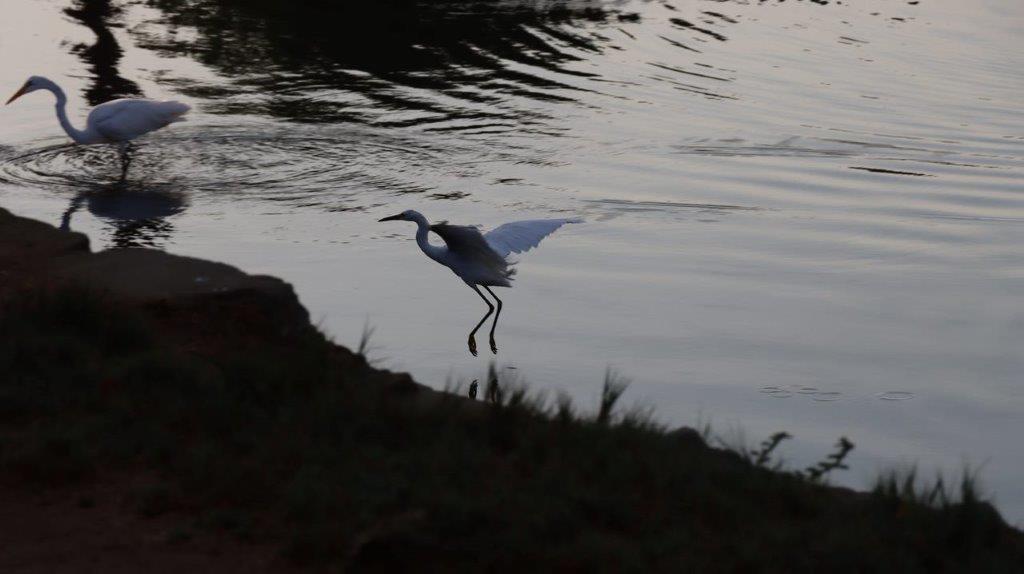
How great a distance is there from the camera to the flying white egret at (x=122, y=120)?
12156 mm

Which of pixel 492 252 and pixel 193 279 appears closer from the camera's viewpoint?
pixel 193 279

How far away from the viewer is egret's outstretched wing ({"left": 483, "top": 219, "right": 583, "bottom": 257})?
27.1ft

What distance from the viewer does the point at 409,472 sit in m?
5.08

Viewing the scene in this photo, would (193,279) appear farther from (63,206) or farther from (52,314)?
(63,206)

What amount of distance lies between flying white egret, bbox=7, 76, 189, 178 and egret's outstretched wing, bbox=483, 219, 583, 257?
518 centimetres

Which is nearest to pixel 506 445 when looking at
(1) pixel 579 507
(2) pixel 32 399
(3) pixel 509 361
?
(1) pixel 579 507

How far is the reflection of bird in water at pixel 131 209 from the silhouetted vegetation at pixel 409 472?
413 cm

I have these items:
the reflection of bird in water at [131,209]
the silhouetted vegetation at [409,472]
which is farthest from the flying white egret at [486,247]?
the reflection of bird in water at [131,209]

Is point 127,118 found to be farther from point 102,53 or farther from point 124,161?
point 102,53

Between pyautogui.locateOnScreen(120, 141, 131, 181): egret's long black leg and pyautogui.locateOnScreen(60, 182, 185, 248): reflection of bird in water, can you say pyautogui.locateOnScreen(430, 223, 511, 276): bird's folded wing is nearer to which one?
pyautogui.locateOnScreen(60, 182, 185, 248): reflection of bird in water

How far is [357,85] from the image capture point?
16344mm

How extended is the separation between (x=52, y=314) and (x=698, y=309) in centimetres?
458

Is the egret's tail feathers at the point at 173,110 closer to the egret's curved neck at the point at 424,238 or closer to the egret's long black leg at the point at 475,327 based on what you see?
the egret's long black leg at the point at 475,327

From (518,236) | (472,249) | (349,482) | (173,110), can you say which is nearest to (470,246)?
(472,249)
